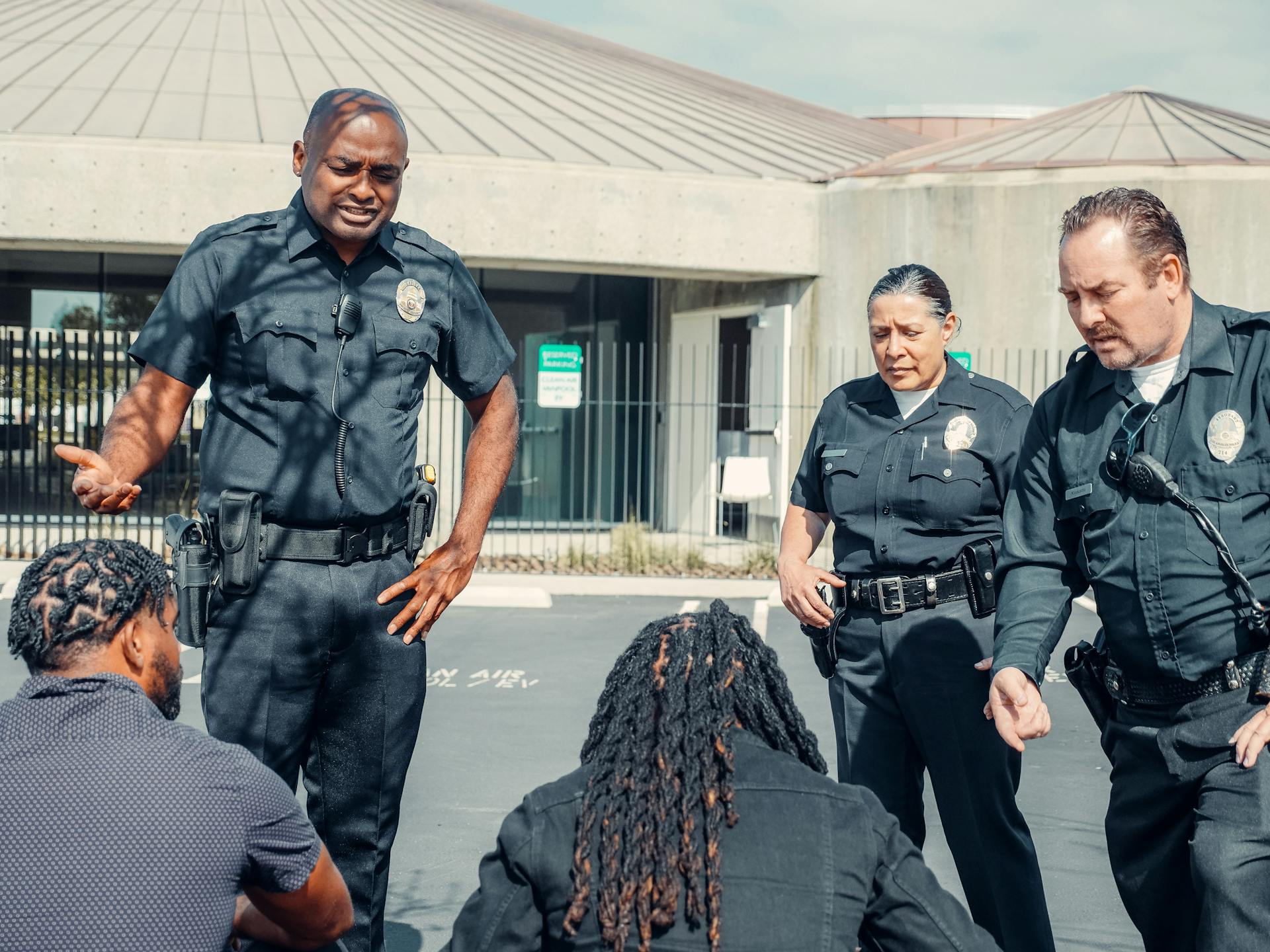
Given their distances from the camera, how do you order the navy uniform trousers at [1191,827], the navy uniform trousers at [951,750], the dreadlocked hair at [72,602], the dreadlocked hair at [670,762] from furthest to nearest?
the navy uniform trousers at [951,750] → the navy uniform trousers at [1191,827] → the dreadlocked hair at [72,602] → the dreadlocked hair at [670,762]

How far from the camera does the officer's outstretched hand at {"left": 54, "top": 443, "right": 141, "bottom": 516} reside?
9.17 ft

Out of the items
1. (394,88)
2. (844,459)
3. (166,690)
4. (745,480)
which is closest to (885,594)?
(844,459)

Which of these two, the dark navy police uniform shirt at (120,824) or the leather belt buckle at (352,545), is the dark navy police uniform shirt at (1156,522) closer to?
the leather belt buckle at (352,545)

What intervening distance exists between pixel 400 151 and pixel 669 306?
46.0 ft

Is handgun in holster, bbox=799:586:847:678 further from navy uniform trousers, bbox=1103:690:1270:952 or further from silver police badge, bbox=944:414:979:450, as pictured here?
navy uniform trousers, bbox=1103:690:1270:952

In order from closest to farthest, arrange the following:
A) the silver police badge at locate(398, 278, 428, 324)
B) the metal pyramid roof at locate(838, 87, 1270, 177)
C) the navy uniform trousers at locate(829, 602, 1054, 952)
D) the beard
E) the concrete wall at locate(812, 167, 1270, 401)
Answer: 1. the beard
2. the silver police badge at locate(398, 278, 428, 324)
3. the navy uniform trousers at locate(829, 602, 1054, 952)
4. the concrete wall at locate(812, 167, 1270, 401)
5. the metal pyramid roof at locate(838, 87, 1270, 177)

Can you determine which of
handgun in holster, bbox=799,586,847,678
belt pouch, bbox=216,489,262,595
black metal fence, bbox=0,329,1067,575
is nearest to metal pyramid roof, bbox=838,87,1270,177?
black metal fence, bbox=0,329,1067,575

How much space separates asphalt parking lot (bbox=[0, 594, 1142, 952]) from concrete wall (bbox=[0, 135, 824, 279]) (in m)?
4.46

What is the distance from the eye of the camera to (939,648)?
11.9 feet

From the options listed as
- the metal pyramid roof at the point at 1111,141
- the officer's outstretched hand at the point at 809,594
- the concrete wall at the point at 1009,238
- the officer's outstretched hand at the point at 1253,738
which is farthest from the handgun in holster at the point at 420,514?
the metal pyramid roof at the point at 1111,141

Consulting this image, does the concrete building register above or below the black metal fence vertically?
above

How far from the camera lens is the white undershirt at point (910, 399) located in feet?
12.7

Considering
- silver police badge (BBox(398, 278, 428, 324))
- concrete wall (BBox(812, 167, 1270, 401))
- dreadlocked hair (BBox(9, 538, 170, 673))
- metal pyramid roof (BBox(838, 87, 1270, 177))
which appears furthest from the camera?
metal pyramid roof (BBox(838, 87, 1270, 177))

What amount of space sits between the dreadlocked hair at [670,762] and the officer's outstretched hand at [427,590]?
3.76 feet
